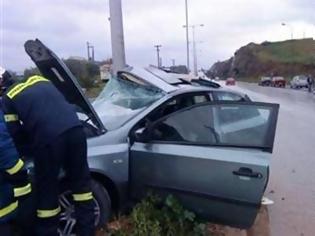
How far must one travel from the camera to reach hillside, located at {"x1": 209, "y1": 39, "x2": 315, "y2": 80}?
102 metres

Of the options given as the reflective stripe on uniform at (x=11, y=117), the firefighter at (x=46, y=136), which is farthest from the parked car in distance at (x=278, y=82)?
the reflective stripe on uniform at (x=11, y=117)

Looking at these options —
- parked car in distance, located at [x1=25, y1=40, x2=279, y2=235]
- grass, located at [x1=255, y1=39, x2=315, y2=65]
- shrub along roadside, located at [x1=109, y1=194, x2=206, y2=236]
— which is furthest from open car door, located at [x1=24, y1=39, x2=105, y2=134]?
grass, located at [x1=255, y1=39, x2=315, y2=65]

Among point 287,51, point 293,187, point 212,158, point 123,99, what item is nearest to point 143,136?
point 212,158

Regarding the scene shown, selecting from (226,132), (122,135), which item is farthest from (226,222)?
(122,135)

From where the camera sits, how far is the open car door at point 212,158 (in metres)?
4.59

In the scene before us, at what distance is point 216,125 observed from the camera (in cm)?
510

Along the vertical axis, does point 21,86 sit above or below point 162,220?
above

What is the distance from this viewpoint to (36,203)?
3.86 meters

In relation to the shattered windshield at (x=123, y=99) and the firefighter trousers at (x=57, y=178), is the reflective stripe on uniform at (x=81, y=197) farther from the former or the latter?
the shattered windshield at (x=123, y=99)

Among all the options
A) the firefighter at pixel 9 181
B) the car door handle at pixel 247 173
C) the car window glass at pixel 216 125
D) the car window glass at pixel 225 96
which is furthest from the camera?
the car window glass at pixel 225 96

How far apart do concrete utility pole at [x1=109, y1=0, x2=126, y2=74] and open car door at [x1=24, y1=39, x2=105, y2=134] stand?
3003mm

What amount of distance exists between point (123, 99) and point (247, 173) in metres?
1.94

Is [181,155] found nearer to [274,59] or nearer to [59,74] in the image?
[59,74]

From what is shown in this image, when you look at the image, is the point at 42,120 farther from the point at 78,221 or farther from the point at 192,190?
the point at 192,190
